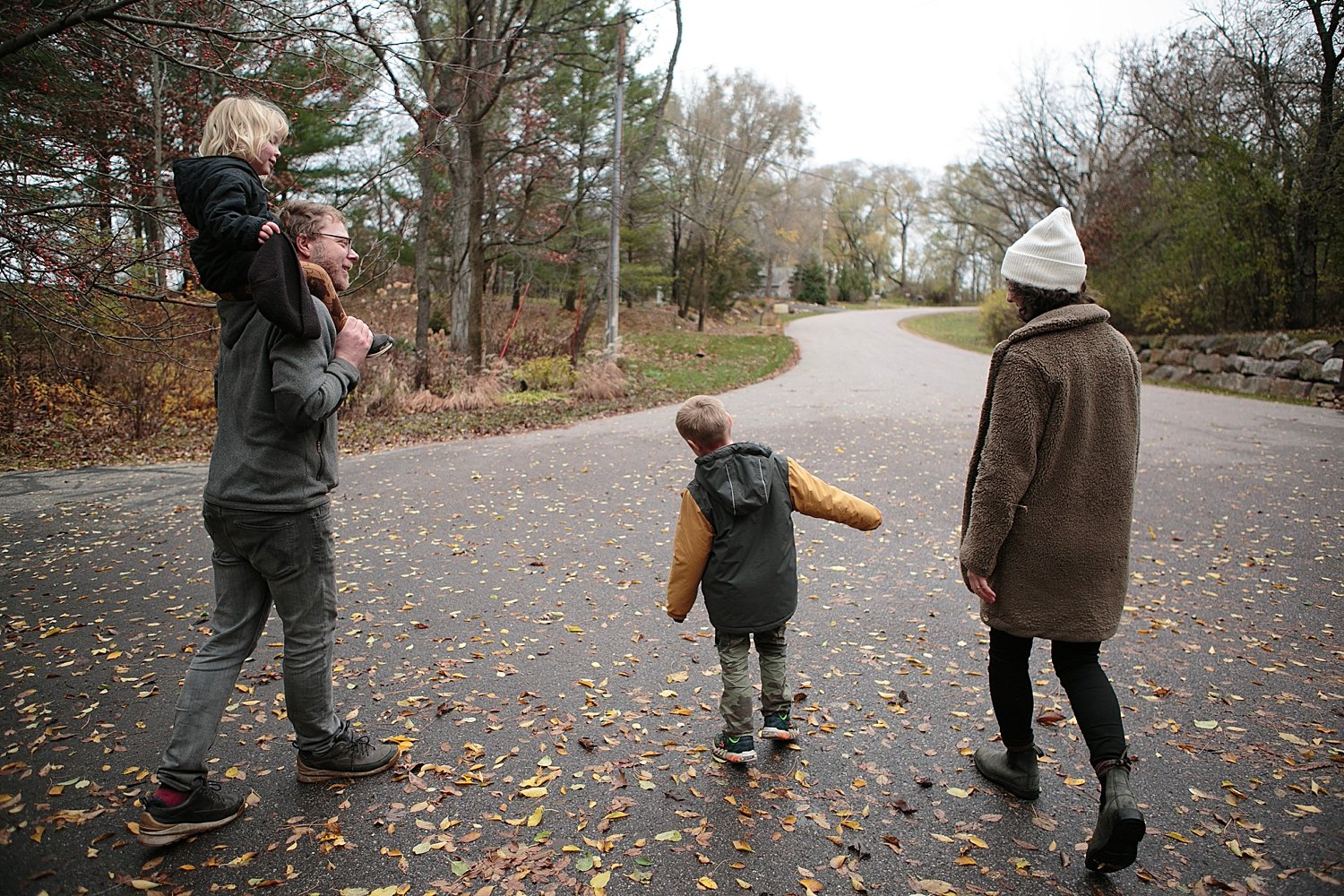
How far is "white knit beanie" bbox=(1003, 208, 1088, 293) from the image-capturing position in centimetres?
271

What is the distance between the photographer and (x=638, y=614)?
492 centimetres

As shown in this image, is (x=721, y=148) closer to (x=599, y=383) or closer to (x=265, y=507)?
(x=599, y=383)

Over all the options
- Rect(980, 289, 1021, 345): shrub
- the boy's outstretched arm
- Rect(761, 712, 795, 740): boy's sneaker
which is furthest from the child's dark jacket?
Rect(980, 289, 1021, 345): shrub

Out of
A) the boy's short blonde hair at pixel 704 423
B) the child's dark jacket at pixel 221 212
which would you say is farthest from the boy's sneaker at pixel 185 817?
the boy's short blonde hair at pixel 704 423

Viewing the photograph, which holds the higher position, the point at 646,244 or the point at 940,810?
the point at 646,244

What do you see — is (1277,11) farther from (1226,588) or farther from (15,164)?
(15,164)

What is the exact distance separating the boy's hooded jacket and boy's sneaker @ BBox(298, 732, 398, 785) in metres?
1.25

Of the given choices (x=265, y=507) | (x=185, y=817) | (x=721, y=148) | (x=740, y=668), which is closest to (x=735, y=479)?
(x=740, y=668)

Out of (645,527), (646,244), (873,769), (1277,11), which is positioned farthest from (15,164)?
(646,244)

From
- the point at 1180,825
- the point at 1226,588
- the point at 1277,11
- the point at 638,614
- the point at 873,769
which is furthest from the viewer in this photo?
the point at 1277,11

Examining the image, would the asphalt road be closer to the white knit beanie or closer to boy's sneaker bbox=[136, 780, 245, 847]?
boy's sneaker bbox=[136, 780, 245, 847]

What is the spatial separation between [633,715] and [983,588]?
1658mm

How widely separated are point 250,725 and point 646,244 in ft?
88.4

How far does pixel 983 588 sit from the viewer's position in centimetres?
282
